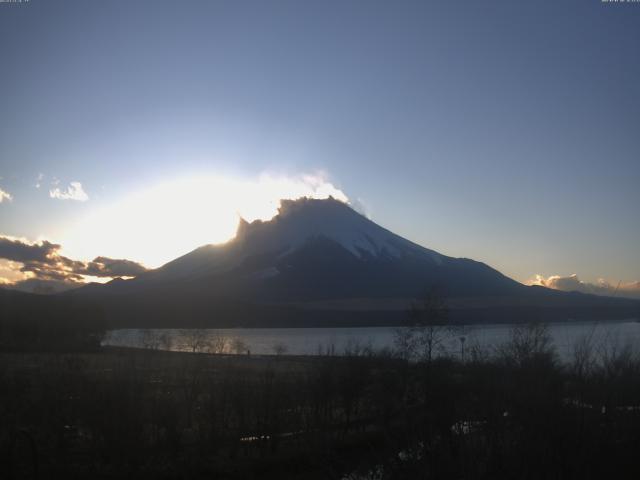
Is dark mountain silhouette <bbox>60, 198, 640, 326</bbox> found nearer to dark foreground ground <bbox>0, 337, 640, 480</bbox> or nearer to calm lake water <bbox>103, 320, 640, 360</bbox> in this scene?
calm lake water <bbox>103, 320, 640, 360</bbox>

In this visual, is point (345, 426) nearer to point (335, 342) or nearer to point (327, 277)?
point (335, 342)

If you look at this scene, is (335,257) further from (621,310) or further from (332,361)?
(332,361)

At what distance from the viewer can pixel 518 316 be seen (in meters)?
134

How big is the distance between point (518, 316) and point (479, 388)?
12561cm

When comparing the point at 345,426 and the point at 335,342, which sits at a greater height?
the point at 335,342

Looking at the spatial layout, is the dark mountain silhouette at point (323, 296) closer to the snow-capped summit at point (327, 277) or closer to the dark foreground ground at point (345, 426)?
the snow-capped summit at point (327, 277)

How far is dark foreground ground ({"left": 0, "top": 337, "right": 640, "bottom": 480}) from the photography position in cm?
860

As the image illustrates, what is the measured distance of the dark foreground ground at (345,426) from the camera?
8.60 metres

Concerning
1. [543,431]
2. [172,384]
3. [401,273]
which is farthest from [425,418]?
[401,273]

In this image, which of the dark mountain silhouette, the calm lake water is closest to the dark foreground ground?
the calm lake water

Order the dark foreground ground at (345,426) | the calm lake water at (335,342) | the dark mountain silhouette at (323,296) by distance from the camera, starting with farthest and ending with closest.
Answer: the dark mountain silhouette at (323,296)
the calm lake water at (335,342)
the dark foreground ground at (345,426)

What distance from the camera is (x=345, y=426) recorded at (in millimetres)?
19047

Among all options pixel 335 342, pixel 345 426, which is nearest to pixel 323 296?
pixel 335 342

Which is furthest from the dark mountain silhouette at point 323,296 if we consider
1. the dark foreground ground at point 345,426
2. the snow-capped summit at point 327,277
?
the dark foreground ground at point 345,426
